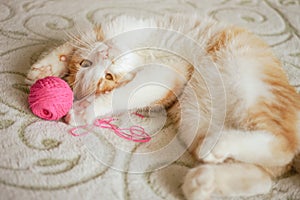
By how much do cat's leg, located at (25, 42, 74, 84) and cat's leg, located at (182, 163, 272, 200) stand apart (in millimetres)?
500

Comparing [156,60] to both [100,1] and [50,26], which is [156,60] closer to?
[50,26]

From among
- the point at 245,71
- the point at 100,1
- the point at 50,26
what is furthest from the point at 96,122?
the point at 100,1

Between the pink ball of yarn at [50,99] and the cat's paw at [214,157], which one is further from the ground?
the pink ball of yarn at [50,99]

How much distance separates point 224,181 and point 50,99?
0.45 metres

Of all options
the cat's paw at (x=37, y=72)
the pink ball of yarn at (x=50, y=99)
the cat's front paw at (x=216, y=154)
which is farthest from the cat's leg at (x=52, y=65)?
the cat's front paw at (x=216, y=154)

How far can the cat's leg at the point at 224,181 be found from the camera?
0.76 m

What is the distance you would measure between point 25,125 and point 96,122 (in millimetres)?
172

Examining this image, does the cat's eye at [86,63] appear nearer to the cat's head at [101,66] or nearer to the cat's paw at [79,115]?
the cat's head at [101,66]

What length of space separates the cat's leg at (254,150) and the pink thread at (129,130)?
0.17 meters

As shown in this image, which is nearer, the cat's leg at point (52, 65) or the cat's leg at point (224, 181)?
the cat's leg at point (224, 181)

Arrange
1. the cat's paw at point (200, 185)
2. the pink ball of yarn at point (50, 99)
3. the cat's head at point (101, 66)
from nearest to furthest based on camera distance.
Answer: the cat's paw at point (200, 185), the pink ball of yarn at point (50, 99), the cat's head at point (101, 66)

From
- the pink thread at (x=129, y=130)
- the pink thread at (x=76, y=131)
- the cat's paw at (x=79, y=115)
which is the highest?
the cat's paw at (x=79, y=115)

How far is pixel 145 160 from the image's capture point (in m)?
0.87

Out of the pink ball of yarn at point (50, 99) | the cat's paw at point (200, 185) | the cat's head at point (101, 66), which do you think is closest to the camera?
the cat's paw at point (200, 185)
